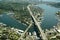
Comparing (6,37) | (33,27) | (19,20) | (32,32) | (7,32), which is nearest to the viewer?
(6,37)

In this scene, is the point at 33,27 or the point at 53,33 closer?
the point at 53,33

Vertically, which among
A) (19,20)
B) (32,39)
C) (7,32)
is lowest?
(32,39)

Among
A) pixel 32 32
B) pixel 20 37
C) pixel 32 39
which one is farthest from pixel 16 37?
pixel 32 32

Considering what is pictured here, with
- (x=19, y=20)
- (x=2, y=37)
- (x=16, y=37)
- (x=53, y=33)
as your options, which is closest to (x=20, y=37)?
(x=16, y=37)

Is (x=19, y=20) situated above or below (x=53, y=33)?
above

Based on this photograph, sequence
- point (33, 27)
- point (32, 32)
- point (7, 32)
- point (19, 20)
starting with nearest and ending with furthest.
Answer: point (7, 32), point (32, 32), point (33, 27), point (19, 20)

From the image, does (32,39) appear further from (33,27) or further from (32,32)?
(33,27)

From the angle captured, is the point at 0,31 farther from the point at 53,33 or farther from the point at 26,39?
the point at 53,33

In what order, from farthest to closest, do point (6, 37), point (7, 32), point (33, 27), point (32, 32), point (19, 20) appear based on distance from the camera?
point (19, 20), point (33, 27), point (32, 32), point (7, 32), point (6, 37)

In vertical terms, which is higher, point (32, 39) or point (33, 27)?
point (33, 27)
